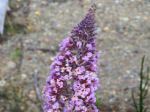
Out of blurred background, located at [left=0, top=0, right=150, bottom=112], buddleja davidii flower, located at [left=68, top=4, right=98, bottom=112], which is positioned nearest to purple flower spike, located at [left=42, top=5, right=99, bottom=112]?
buddleja davidii flower, located at [left=68, top=4, right=98, bottom=112]

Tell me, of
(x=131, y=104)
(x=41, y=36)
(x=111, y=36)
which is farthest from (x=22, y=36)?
(x=131, y=104)

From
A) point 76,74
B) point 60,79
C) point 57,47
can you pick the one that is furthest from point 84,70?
point 57,47

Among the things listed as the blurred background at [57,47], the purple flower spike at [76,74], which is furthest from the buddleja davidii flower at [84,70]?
the blurred background at [57,47]

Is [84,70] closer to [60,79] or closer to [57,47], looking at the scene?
[60,79]

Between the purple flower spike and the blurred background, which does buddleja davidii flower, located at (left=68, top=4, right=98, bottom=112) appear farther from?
the blurred background

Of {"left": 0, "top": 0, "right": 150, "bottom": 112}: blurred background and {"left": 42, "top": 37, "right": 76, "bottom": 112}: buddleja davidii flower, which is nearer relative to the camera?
{"left": 42, "top": 37, "right": 76, "bottom": 112}: buddleja davidii flower

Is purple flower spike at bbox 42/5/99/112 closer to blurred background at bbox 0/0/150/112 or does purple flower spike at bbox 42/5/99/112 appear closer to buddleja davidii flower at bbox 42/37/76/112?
buddleja davidii flower at bbox 42/37/76/112

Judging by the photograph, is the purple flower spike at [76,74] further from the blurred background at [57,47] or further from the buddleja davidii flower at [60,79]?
the blurred background at [57,47]
